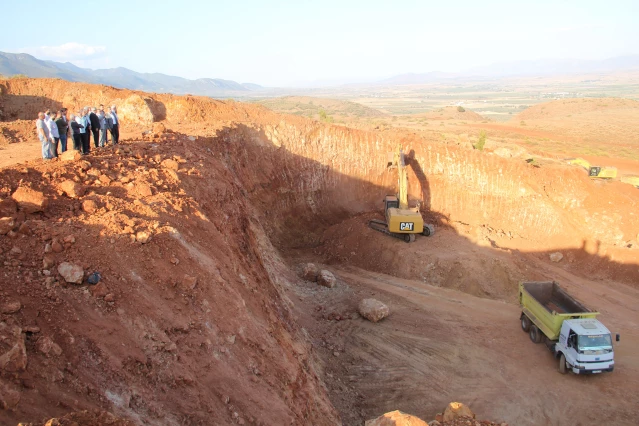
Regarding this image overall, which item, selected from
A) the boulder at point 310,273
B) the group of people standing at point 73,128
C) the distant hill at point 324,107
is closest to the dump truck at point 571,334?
the boulder at point 310,273

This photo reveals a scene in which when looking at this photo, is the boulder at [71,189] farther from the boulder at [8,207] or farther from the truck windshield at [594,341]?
the truck windshield at [594,341]

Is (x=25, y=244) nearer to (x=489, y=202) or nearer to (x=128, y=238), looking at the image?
(x=128, y=238)

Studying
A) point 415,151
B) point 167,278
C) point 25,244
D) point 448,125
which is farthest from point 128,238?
point 448,125

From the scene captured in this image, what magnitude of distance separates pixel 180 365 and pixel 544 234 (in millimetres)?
20752

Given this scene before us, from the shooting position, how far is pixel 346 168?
24125 mm

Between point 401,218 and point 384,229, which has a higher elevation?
point 401,218

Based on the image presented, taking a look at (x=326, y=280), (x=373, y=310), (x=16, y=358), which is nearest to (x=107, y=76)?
(x=326, y=280)

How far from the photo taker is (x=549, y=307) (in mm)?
15570

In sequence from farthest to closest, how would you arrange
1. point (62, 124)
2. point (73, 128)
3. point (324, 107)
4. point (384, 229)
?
point (324, 107) < point (384, 229) < point (73, 128) < point (62, 124)

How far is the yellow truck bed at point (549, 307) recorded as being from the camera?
527 inches

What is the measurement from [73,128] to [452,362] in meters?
12.8

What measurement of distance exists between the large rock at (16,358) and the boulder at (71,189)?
3898mm

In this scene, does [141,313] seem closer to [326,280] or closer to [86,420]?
[86,420]

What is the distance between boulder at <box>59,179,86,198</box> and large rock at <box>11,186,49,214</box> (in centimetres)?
55
